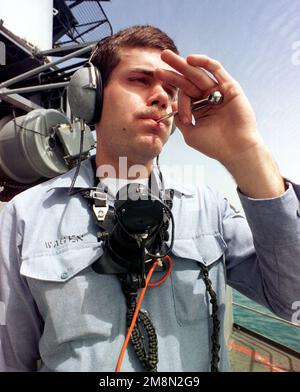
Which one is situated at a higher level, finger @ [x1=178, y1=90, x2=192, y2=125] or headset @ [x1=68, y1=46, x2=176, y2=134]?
headset @ [x1=68, y1=46, x2=176, y2=134]

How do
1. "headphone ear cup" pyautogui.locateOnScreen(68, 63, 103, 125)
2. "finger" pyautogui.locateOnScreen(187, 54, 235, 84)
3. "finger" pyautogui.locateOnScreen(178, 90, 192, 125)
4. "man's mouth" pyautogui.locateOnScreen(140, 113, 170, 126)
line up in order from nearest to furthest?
"finger" pyautogui.locateOnScreen(187, 54, 235, 84), "finger" pyautogui.locateOnScreen(178, 90, 192, 125), "man's mouth" pyautogui.locateOnScreen(140, 113, 170, 126), "headphone ear cup" pyautogui.locateOnScreen(68, 63, 103, 125)

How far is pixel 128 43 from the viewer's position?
4.50 ft

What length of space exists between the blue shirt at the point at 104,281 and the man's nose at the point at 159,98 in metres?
0.52

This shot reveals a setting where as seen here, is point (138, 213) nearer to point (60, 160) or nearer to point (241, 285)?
point (241, 285)

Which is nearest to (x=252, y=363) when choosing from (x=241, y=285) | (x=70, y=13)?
(x=241, y=285)

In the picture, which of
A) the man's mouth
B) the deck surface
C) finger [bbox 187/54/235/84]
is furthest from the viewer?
the deck surface

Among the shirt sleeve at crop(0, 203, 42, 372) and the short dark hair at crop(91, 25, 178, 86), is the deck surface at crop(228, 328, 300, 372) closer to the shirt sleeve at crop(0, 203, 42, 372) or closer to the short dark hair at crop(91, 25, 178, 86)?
the shirt sleeve at crop(0, 203, 42, 372)

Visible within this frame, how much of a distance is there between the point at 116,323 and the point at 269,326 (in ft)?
52.2

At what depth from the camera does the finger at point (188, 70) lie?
937 mm

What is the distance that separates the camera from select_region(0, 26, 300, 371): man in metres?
0.96

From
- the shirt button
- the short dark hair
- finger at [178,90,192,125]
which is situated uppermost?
the short dark hair

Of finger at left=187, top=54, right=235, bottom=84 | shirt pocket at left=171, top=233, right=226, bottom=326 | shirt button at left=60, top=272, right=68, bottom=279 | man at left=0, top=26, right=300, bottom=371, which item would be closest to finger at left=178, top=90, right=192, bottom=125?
man at left=0, top=26, right=300, bottom=371

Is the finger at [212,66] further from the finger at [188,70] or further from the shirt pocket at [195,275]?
the shirt pocket at [195,275]

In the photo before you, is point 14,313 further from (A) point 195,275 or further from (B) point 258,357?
(B) point 258,357
